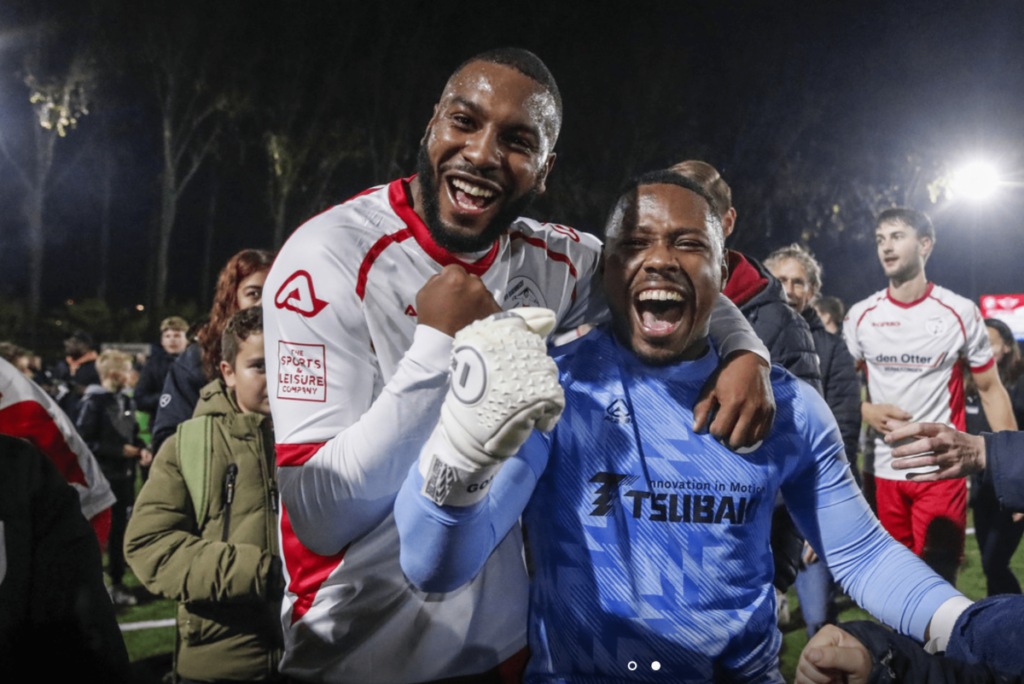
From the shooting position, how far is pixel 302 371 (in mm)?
1782

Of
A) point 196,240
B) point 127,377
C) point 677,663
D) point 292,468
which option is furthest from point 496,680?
point 196,240

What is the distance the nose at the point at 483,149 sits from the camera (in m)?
1.97

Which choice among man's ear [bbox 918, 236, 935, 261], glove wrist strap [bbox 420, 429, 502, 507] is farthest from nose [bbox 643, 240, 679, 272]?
man's ear [bbox 918, 236, 935, 261]

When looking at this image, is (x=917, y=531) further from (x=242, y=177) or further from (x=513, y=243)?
(x=242, y=177)

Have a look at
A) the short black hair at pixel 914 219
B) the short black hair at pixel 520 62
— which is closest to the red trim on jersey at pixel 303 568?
the short black hair at pixel 520 62

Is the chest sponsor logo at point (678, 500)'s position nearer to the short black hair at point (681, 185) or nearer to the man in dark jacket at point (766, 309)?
the short black hair at point (681, 185)

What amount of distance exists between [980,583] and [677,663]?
18.7 ft

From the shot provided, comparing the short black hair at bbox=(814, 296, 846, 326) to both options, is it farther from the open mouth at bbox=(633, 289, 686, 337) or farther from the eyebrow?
the eyebrow

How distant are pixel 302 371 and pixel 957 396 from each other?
5261 millimetres

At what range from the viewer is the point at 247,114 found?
21375mm

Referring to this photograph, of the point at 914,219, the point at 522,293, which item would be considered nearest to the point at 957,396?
the point at 914,219

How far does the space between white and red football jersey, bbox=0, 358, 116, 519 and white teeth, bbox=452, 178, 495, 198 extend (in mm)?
1478

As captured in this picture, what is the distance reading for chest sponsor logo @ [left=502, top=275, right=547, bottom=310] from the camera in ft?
7.20

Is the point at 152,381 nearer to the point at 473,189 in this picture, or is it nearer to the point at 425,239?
the point at 425,239
